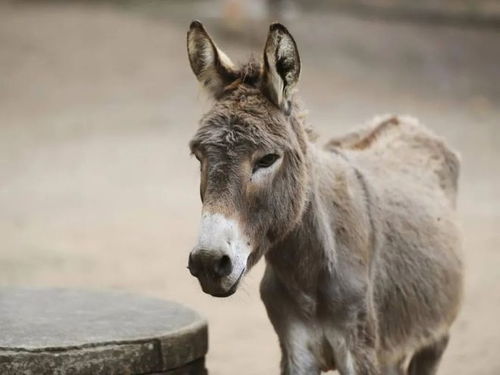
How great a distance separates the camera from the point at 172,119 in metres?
15.1

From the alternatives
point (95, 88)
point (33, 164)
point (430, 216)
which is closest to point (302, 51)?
point (95, 88)

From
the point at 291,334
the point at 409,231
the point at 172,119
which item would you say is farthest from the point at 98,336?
the point at 172,119

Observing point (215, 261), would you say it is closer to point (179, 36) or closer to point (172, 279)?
point (172, 279)

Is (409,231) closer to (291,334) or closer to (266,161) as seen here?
(291,334)

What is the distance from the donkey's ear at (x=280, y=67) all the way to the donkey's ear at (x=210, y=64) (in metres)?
0.17

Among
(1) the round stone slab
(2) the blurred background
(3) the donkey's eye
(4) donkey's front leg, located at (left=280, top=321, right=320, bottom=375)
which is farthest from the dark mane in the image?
(2) the blurred background

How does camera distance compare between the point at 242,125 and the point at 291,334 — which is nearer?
the point at 242,125

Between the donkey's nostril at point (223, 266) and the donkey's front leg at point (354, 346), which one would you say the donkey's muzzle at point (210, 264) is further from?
the donkey's front leg at point (354, 346)

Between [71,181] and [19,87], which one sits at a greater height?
[19,87]

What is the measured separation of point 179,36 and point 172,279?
10487 mm

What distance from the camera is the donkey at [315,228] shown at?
11.8ft

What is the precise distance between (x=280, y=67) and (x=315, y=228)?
69 centimetres

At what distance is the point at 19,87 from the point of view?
16.4 metres

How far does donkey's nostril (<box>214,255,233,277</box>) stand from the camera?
3416mm
